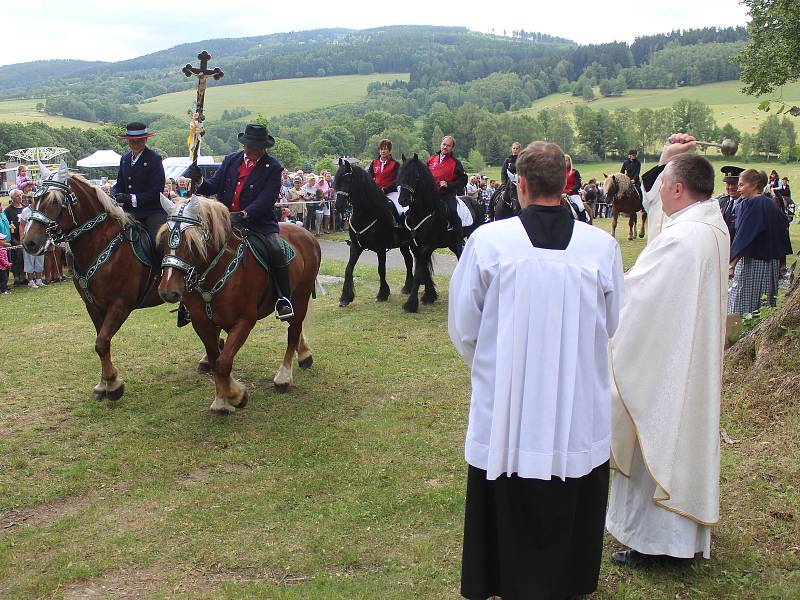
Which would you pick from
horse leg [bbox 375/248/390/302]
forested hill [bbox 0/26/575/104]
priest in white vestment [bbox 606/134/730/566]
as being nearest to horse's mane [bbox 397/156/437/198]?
horse leg [bbox 375/248/390/302]

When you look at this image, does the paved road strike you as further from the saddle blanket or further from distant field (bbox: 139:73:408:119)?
distant field (bbox: 139:73:408:119)

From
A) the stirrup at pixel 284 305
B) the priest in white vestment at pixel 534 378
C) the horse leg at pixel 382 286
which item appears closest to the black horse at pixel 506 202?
the horse leg at pixel 382 286

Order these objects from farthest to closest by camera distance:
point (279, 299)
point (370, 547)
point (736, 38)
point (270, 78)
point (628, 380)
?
1. point (270, 78)
2. point (736, 38)
3. point (279, 299)
4. point (370, 547)
5. point (628, 380)

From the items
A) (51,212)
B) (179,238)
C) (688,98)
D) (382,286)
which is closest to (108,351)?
(51,212)

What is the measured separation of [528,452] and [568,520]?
0.45 m

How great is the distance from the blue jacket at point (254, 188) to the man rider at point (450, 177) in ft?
17.5

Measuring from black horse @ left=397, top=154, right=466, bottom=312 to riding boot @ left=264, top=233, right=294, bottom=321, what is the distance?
14.0 feet

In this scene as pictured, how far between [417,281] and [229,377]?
5076mm

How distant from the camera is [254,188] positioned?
7410 millimetres

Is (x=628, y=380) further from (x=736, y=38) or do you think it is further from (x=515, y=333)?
(x=736, y=38)

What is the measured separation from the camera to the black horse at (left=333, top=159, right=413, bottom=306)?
38.4 ft

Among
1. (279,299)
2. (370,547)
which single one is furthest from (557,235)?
(279,299)

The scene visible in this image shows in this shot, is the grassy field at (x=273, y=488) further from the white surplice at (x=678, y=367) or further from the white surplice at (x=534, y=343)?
the white surplice at (x=534, y=343)

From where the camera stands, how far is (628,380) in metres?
3.95
